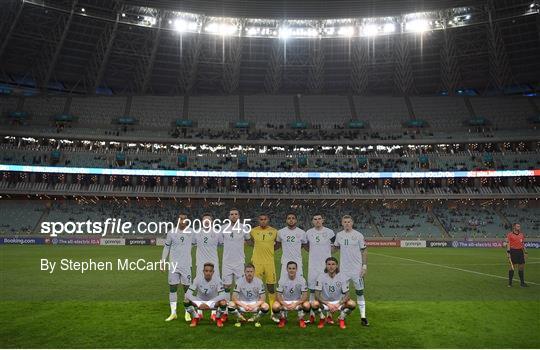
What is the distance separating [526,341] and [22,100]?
75.9m

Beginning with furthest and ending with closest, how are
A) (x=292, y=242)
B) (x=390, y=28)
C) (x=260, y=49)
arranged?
(x=260, y=49)
(x=390, y=28)
(x=292, y=242)

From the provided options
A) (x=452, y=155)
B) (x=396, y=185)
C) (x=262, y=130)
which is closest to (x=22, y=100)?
(x=262, y=130)

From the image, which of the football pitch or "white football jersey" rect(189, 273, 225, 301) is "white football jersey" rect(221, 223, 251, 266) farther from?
the football pitch

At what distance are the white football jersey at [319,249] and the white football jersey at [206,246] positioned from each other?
9.10 ft

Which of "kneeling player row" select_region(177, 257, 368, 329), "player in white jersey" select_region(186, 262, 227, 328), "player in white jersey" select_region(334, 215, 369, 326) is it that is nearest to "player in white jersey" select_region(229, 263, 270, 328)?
"kneeling player row" select_region(177, 257, 368, 329)

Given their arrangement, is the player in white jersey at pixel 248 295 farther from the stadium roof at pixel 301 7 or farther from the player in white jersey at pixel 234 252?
the stadium roof at pixel 301 7

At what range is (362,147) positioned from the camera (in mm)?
69312

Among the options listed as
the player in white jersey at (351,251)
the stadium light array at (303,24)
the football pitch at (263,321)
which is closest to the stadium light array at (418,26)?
Result: the stadium light array at (303,24)

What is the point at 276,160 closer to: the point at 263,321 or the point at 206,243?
the point at 206,243

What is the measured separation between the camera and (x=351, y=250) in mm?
11812

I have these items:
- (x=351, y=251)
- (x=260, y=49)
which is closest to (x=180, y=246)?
(x=351, y=251)

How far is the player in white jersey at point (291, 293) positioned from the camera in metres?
10.9

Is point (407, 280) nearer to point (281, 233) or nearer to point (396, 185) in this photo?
point (281, 233)

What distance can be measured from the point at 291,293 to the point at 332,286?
110 cm
